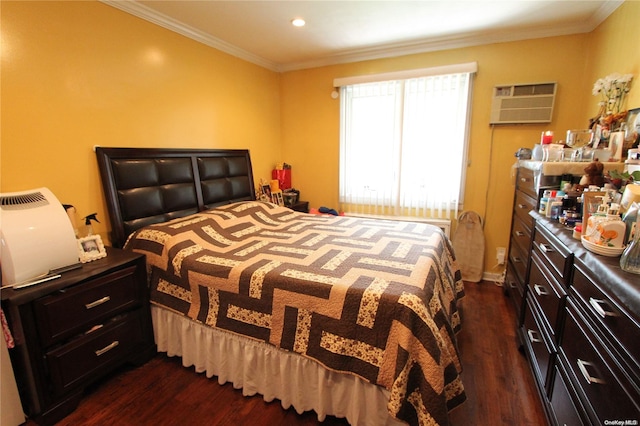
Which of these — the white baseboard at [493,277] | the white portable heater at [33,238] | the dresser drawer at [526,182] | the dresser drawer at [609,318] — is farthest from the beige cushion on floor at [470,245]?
the white portable heater at [33,238]

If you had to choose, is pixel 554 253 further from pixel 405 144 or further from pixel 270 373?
pixel 405 144

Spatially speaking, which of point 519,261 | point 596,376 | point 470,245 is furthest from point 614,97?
point 596,376

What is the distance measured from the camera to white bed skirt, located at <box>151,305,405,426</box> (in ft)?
4.60

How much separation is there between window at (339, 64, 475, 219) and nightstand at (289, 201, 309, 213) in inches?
20.0

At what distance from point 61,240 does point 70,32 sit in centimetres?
136

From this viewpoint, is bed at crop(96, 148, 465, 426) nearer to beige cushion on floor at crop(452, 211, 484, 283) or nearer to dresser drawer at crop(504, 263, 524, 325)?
dresser drawer at crop(504, 263, 524, 325)

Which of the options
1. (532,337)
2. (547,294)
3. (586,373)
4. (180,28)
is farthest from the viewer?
(180,28)

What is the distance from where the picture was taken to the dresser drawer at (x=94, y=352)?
4.97 ft

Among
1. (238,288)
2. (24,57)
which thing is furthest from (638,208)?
(24,57)

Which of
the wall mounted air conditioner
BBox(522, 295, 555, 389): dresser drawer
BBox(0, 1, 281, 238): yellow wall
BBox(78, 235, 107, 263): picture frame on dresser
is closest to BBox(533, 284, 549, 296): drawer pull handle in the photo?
BBox(522, 295, 555, 389): dresser drawer

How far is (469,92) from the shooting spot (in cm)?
303

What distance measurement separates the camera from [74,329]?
1.58 meters

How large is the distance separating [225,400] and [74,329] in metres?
0.90

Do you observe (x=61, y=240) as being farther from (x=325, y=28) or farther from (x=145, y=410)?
(x=325, y=28)
